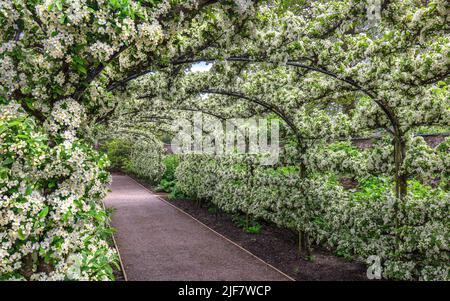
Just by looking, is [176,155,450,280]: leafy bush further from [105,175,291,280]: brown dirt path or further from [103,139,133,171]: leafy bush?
[103,139,133,171]: leafy bush

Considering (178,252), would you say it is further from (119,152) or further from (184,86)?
(119,152)

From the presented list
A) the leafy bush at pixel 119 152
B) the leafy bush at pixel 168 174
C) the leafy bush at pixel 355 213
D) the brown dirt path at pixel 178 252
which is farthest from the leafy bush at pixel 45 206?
the leafy bush at pixel 119 152

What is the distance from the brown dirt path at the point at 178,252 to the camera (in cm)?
611

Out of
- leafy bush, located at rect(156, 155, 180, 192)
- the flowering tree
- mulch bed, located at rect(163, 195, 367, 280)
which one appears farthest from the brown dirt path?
leafy bush, located at rect(156, 155, 180, 192)

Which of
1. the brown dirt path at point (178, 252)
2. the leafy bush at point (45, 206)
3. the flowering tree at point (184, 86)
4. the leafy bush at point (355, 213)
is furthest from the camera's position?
the brown dirt path at point (178, 252)

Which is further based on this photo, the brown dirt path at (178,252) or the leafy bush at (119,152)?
the leafy bush at (119,152)

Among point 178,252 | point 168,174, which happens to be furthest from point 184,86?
point 168,174

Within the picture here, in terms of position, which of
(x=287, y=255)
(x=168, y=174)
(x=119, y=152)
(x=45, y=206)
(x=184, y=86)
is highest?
(x=184, y=86)

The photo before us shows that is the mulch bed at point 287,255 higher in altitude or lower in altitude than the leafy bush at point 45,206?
lower

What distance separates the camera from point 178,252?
732cm

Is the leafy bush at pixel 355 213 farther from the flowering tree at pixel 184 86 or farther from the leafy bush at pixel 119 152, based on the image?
the leafy bush at pixel 119 152

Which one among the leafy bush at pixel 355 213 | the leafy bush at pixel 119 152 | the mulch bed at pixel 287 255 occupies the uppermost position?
the leafy bush at pixel 119 152

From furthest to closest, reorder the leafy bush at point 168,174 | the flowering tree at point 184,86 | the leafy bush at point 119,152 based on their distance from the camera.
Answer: the leafy bush at point 119,152 → the leafy bush at point 168,174 → the flowering tree at point 184,86

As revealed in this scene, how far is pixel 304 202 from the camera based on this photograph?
704 cm
